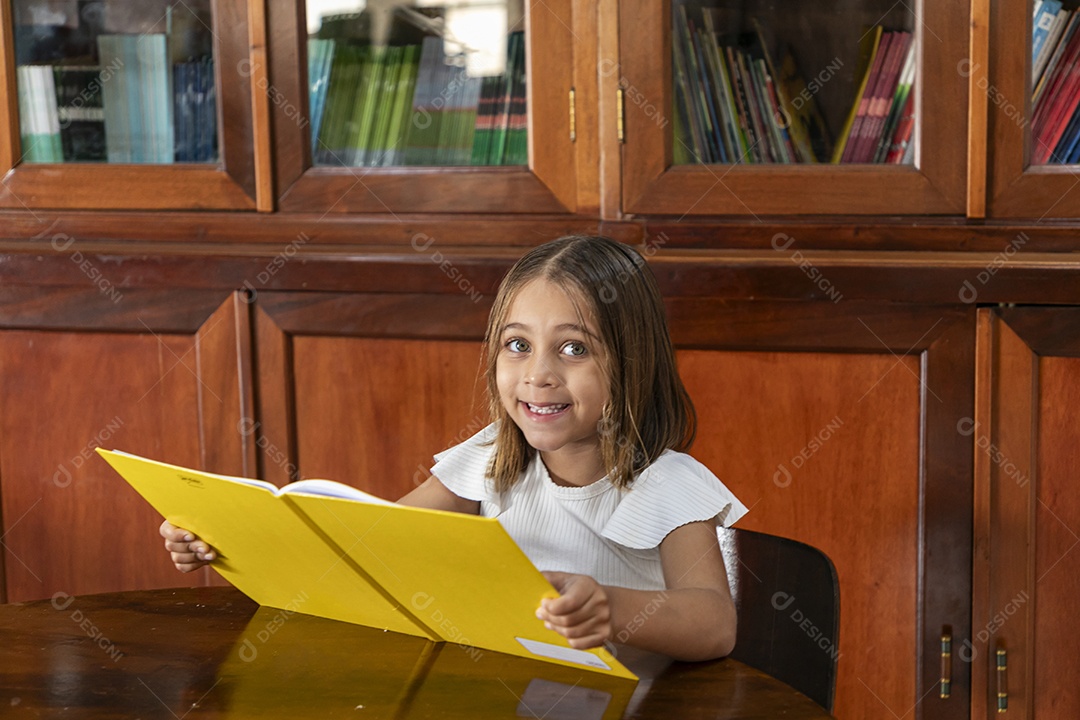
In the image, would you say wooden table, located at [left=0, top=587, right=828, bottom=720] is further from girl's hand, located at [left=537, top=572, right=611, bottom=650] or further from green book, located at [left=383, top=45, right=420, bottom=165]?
green book, located at [left=383, top=45, right=420, bottom=165]

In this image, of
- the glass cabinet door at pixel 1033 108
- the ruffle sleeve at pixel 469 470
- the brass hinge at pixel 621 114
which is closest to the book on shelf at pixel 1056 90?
the glass cabinet door at pixel 1033 108

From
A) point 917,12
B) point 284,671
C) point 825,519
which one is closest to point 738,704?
point 284,671

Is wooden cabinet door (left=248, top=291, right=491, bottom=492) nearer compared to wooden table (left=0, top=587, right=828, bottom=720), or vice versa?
wooden table (left=0, top=587, right=828, bottom=720)

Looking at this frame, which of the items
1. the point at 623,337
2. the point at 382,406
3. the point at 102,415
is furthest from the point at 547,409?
the point at 102,415

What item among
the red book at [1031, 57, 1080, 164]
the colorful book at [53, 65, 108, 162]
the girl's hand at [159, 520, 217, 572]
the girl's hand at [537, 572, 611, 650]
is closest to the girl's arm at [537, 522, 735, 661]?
the girl's hand at [537, 572, 611, 650]

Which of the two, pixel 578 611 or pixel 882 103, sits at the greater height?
pixel 882 103

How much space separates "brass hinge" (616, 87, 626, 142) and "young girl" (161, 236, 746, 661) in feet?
1.90

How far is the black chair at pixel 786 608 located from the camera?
3.62 feet

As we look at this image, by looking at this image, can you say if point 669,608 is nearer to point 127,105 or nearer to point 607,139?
point 607,139

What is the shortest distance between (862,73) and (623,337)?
2.69 ft

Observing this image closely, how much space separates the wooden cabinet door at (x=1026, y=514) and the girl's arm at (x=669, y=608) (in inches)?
28.3

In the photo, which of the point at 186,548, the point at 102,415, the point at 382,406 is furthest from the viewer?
the point at 102,415

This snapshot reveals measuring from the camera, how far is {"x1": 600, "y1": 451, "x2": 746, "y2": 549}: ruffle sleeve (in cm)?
116

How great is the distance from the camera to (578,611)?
866 millimetres
